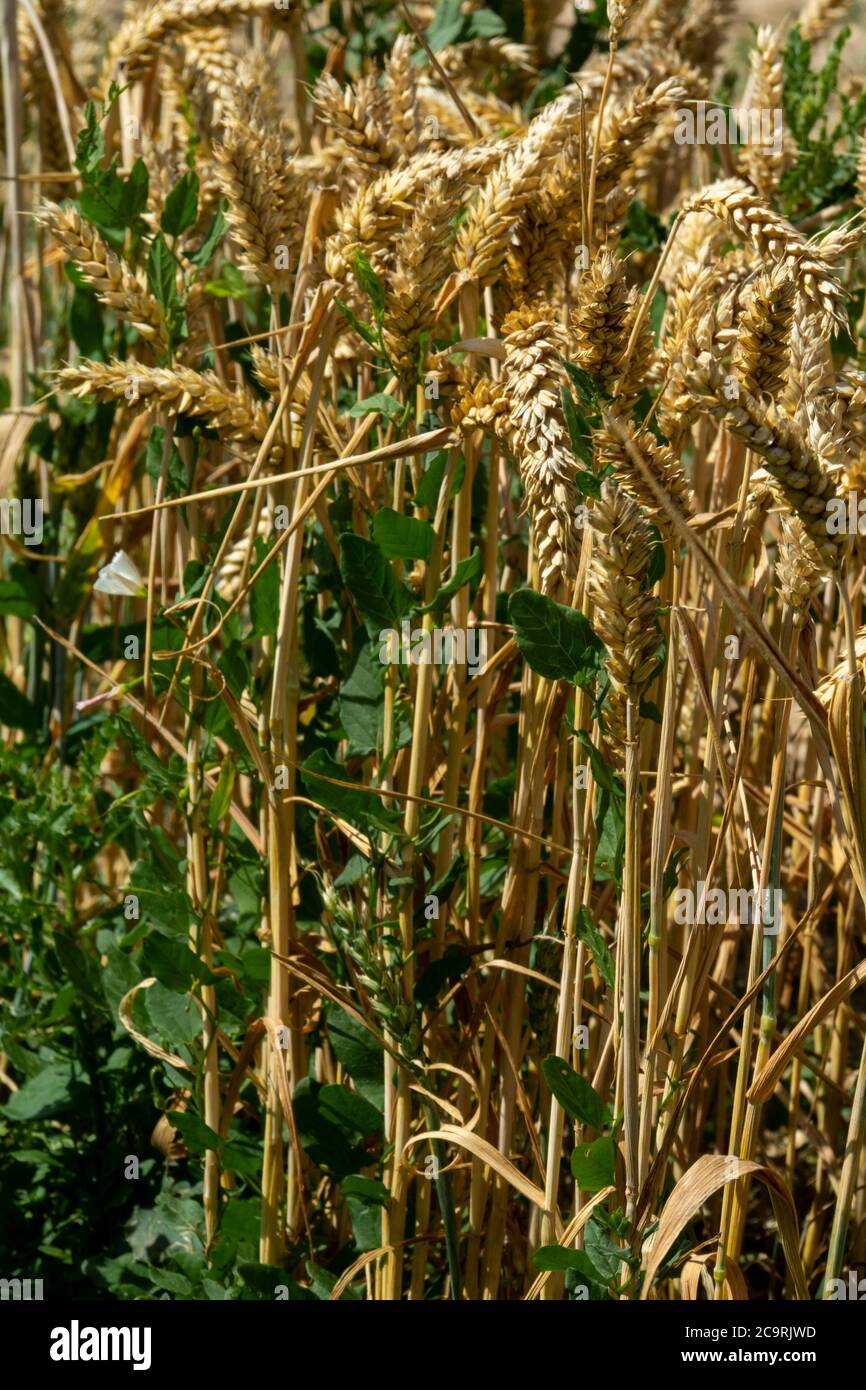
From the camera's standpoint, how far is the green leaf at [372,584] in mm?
870

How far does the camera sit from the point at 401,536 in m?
0.87

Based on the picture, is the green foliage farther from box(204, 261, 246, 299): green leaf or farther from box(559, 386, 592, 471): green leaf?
box(559, 386, 592, 471): green leaf

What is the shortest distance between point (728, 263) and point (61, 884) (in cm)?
76

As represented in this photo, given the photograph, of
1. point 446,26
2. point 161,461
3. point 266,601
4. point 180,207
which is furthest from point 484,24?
point 266,601

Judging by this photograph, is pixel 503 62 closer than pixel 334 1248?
No

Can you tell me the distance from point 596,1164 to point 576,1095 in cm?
4

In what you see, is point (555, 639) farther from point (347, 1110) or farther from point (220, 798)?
point (347, 1110)

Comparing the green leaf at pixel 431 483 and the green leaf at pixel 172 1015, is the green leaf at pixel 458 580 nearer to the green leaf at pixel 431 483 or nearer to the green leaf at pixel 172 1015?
the green leaf at pixel 431 483

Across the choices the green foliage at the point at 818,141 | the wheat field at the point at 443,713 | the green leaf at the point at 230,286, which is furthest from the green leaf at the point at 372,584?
the green foliage at the point at 818,141

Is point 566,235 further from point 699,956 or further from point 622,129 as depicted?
point 699,956

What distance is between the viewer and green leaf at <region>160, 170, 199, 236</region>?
3.22ft

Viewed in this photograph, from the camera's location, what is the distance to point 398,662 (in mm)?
902

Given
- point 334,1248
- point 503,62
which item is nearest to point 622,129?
point 334,1248

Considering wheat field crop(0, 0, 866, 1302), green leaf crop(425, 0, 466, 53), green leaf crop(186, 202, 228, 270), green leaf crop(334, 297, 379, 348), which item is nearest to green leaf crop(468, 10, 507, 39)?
green leaf crop(425, 0, 466, 53)
